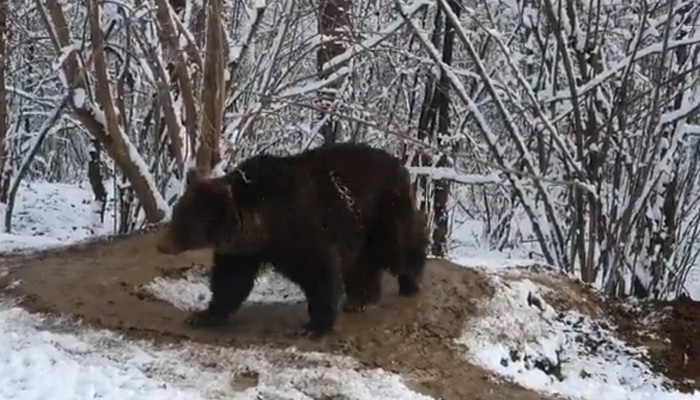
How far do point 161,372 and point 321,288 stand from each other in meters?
0.95

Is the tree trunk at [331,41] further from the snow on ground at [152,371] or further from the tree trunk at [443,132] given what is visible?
the snow on ground at [152,371]

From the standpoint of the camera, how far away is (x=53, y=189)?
16.1 metres

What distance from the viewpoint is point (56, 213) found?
14.5 m

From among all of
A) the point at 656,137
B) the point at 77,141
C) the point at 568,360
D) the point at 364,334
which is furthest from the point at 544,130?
the point at 77,141

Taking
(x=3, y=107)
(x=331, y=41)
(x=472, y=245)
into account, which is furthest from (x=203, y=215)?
(x=472, y=245)

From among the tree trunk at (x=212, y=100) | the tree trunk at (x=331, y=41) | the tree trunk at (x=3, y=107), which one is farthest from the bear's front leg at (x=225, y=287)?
the tree trunk at (x=3, y=107)

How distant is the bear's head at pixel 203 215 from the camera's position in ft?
16.8

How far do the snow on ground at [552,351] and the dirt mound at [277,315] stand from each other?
0.49ft

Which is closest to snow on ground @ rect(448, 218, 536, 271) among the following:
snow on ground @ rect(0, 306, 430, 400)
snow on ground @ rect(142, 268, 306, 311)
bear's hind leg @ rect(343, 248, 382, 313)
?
snow on ground @ rect(142, 268, 306, 311)

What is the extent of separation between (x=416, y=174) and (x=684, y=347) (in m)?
4.33

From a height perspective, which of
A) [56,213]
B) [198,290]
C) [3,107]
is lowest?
[56,213]

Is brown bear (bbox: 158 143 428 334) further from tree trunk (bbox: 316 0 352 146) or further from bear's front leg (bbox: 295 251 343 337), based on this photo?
tree trunk (bbox: 316 0 352 146)

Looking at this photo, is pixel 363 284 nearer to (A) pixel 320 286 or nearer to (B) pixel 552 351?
(A) pixel 320 286

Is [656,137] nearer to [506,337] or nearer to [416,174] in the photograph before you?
[416,174]
